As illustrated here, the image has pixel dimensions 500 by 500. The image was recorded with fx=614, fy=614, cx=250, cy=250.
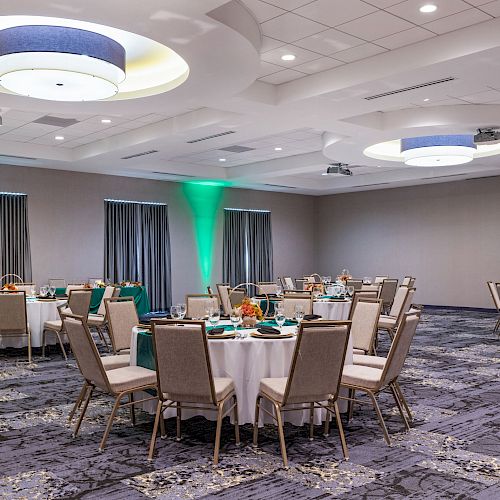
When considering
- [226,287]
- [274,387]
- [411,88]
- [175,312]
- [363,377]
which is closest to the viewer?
[274,387]

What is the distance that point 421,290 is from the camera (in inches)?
672

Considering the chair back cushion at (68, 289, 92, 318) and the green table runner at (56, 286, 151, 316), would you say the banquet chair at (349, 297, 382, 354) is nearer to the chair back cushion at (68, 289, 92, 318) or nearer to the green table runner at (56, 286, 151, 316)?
the chair back cushion at (68, 289, 92, 318)

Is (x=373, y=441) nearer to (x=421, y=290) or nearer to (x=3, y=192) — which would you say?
(x=3, y=192)

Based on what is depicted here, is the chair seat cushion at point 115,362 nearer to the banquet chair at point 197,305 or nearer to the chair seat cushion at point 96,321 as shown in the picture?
the banquet chair at point 197,305

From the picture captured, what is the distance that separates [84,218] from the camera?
1418 cm

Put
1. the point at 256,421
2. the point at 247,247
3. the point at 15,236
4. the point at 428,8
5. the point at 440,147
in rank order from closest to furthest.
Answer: the point at 256,421
the point at 428,8
the point at 440,147
the point at 15,236
the point at 247,247

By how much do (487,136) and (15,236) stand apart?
9.53 meters

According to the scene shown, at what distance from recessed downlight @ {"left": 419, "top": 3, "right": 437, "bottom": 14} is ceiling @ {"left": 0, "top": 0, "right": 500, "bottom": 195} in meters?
0.06

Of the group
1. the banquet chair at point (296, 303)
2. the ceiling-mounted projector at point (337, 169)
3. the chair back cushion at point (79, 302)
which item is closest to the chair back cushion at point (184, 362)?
the banquet chair at point (296, 303)

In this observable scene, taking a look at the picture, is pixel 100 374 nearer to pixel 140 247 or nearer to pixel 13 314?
pixel 13 314

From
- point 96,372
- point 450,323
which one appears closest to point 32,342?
point 96,372

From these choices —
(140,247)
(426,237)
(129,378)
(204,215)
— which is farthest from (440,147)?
(129,378)

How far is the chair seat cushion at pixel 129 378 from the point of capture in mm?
4512

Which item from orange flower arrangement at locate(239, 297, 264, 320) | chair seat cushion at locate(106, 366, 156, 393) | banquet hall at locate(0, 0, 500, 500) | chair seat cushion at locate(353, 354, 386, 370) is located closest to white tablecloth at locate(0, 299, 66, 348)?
banquet hall at locate(0, 0, 500, 500)
